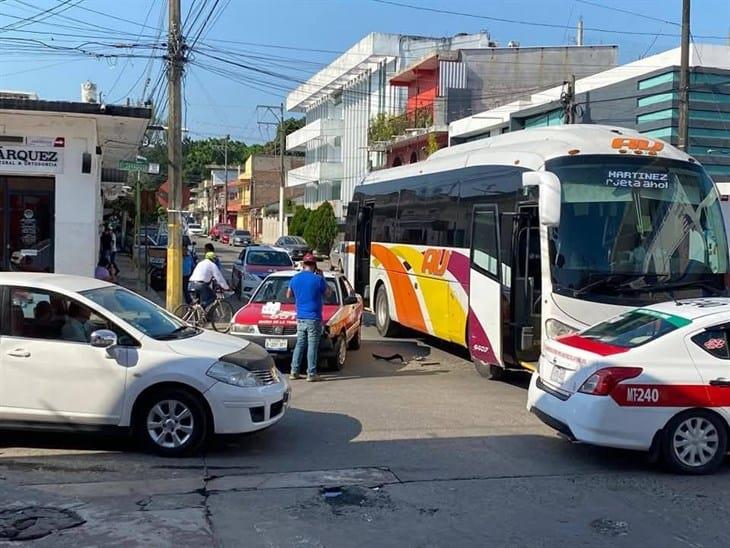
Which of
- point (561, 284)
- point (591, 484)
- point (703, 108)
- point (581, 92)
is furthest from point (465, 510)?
point (581, 92)

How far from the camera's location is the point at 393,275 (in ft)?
55.5

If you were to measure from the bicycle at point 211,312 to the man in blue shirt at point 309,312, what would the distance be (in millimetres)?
5297

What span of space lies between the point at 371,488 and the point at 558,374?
227cm

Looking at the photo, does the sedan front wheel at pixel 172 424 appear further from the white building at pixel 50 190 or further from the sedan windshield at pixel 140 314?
the white building at pixel 50 190

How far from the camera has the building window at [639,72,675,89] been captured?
23102 millimetres

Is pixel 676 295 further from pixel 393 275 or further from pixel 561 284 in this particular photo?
pixel 393 275

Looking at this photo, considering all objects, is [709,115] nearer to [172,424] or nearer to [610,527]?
[610,527]

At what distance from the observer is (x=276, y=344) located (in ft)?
40.2

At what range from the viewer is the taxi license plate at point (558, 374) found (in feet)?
25.3

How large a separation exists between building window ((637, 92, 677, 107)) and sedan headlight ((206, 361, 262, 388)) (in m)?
19.3

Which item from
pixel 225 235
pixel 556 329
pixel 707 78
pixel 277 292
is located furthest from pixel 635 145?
pixel 225 235

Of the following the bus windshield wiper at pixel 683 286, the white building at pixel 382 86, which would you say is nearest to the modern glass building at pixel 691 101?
the bus windshield wiper at pixel 683 286

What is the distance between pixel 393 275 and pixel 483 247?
16.4ft

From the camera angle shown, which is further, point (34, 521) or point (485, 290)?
point (485, 290)
